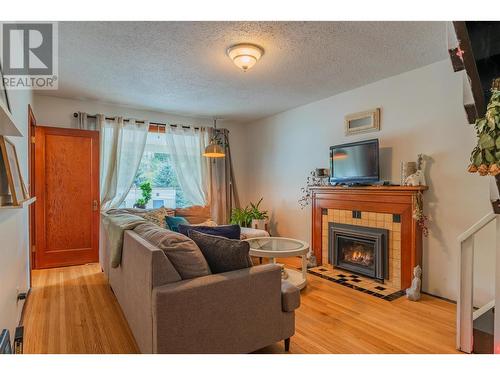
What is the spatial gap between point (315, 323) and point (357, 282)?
128cm

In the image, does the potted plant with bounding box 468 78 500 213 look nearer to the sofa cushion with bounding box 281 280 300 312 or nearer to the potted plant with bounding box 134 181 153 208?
the sofa cushion with bounding box 281 280 300 312

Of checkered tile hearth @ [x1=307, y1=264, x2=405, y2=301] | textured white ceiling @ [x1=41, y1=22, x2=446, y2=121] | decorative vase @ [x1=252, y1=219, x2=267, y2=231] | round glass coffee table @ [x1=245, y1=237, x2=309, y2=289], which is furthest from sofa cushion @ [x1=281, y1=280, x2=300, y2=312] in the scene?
decorative vase @ [x1=252, y1=219, x2=267, y2=231]

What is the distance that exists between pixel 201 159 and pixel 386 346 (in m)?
4.30

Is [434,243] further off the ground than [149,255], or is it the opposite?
[149,255]

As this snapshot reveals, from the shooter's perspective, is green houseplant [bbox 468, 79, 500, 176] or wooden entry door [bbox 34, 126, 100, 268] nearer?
green houseplant [bbox 468, 79, 500, 176]

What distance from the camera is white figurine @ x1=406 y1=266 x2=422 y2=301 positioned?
3.00m

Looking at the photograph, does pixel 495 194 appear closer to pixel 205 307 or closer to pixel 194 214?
pixel 205 307

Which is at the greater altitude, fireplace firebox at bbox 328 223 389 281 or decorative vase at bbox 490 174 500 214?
decorative vase at bbox 490 174 500 214

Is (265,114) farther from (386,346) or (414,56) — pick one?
(386,346)

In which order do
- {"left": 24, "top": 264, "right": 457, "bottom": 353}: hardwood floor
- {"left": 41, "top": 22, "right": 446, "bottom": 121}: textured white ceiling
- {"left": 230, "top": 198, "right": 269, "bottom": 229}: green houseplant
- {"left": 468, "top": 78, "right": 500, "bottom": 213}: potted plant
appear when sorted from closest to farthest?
{"left": 468, "top": 78, "right": 500, "bottom": 213}: potted plant, {"left": 24, "top": 264, "right": 457, "bottom": 353}: hardwood floor, {"left": 41, "top": 22, "right": 446, "bottom": 121}: textured white ceiling, {"left": 230, "top": 198, "right": 269, "bottom": 229}: green houseplant

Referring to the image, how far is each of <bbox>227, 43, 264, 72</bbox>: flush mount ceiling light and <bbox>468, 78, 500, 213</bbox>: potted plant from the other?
1.91 meters

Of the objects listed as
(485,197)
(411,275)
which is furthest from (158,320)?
(485,197)

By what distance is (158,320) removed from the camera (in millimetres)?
1561

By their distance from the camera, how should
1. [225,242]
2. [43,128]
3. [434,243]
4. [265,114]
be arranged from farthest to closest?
[265,114]
[43,128]
[434,243]
[225,242]
